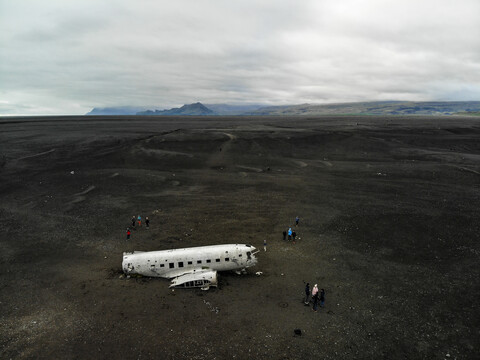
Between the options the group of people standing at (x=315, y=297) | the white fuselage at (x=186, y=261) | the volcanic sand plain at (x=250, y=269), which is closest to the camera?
the volcanic sand plain at (x=250, y=269)

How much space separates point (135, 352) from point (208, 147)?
224 ft

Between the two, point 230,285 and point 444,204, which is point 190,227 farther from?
point 444,204

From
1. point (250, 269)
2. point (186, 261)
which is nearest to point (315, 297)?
point (250, 269)

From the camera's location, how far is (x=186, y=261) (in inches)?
894

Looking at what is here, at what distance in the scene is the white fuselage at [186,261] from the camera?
22734 mm

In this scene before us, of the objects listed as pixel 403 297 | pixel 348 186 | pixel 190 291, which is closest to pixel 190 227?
pixel 190 291

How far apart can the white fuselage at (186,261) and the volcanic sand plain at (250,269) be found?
1.05m

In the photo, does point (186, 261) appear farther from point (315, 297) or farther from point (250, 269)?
point (315, 297)

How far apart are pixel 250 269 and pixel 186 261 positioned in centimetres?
589

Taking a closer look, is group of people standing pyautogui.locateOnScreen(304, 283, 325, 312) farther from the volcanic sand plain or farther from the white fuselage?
the white fuselage

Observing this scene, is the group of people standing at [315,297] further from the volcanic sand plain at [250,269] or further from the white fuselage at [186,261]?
the white fuselage at [186,261]

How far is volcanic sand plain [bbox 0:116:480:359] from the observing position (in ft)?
56.7

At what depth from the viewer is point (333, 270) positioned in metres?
24.3

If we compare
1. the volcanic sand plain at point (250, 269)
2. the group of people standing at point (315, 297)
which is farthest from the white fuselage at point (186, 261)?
the group of people standing at point (315, 297)
